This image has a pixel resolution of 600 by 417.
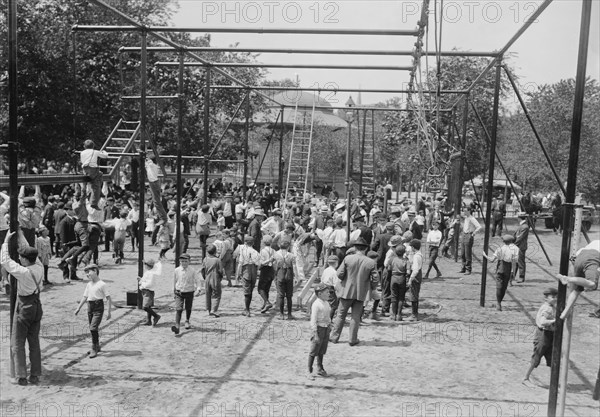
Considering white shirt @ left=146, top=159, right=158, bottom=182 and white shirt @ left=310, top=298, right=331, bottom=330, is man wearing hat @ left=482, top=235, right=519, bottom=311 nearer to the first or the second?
white shirt @ left=310, top=298, right=331, bottom=330

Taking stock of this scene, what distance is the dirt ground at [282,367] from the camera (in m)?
7.35

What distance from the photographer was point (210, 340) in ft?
33.1

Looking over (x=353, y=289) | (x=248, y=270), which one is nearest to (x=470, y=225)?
(x=248, y=270)

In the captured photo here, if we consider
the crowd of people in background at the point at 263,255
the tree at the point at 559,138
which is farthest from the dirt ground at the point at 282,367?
the tree at the point at 559,138

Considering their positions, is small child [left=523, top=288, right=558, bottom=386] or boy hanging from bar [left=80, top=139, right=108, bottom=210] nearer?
small child [left=523, top=288, right=558, bottom=386]

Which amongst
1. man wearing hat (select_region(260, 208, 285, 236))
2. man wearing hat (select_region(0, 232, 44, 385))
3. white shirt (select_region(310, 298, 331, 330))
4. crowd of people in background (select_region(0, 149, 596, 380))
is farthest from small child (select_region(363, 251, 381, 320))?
man wearing hat (select_region(0, 232, 44, 385))

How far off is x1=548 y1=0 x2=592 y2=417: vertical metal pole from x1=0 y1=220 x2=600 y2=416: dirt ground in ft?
3.61

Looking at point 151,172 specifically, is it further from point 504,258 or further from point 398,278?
point 504,258

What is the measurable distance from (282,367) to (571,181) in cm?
481

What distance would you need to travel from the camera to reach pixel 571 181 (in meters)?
6.46

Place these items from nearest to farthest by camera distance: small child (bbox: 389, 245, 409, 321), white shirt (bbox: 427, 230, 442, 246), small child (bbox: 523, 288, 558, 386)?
1. small child (bbox: 523, 288, 558, 386)
2. small child (bbox: 389, 245, 409, 321)
3. white shirt (bbox: 427, 230, 442, 246)

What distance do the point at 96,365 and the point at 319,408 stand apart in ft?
11.4

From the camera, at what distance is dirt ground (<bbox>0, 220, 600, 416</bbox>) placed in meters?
7.35

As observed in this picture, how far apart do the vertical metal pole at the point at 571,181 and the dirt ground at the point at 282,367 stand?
110 centimetres
